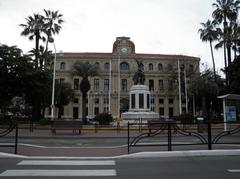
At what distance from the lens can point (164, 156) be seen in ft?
36.2

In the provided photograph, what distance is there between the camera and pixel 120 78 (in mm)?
82938

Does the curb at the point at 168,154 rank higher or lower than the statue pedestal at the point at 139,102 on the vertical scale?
lower

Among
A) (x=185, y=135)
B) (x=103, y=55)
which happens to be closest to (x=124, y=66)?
(x=103, y=55)

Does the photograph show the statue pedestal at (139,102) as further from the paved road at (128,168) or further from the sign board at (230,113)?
the paved road at (128,168)

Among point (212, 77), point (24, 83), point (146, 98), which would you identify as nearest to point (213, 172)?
point (146, 98)

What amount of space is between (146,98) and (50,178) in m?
30.0

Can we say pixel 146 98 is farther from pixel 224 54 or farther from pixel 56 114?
pixel 56 114

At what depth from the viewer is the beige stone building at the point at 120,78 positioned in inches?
3189

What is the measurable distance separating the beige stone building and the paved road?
69.1 m

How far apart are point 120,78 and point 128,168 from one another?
74424 mm

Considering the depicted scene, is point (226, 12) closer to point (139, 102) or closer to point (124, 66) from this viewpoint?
A: point (139, 102)

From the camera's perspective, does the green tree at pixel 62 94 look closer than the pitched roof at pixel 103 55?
Yes

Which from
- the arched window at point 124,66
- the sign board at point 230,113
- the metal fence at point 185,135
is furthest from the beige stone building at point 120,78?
the metal fence at point 185,135

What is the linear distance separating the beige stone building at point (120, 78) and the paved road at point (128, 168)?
6914cm
